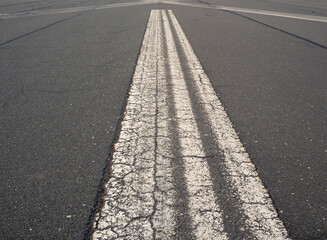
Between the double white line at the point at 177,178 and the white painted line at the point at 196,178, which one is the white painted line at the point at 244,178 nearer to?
the double white line at the point at 177,178

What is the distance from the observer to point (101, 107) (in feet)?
11.3

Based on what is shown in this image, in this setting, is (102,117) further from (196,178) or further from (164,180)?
(196,178)

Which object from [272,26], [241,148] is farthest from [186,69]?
[272,26]

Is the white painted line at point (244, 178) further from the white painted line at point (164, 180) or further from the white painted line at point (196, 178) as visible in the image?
the white painted line at point (164, 180)

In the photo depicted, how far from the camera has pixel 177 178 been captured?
7.32 ft

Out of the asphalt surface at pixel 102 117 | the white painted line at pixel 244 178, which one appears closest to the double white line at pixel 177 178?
the white painted line at pixel 244 178

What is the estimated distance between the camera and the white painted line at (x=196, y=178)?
180 cm

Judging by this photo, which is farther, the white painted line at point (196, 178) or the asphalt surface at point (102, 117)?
the asphalt surface at point (102, 117)

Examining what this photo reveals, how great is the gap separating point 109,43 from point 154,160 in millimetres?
5053

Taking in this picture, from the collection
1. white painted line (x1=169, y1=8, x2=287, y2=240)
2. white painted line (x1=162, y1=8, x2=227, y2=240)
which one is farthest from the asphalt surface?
white painted line (x1=162, y1=8, x2=227, y2=240)

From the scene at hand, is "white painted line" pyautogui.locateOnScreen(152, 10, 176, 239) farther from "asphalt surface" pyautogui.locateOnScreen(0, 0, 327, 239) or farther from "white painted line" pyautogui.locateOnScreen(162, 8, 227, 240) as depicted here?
"asphalt surface" pyautogui.locateOnScreen(0, 0, 327, 239)

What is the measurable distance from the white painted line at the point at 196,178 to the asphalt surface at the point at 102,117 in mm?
488

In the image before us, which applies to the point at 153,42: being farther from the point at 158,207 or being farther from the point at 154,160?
the point at 158,207

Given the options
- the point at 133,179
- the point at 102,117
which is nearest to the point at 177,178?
the point at 133,179
